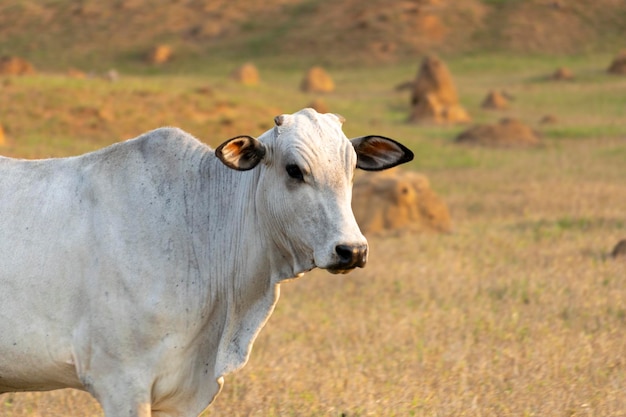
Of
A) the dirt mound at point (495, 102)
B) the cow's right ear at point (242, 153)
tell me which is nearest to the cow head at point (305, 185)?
the cow's right ear at point (242, 153)

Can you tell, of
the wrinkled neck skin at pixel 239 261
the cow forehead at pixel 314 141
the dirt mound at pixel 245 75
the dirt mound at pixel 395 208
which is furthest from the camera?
the dirt mound at pixel 245 75

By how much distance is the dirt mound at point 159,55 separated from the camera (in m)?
48.5

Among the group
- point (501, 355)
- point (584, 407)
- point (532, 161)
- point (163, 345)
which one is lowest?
point (532, 161)

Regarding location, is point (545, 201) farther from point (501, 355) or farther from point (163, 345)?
point (163, 345)

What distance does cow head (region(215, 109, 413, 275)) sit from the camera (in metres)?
4.58

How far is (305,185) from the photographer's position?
4711 millimetres

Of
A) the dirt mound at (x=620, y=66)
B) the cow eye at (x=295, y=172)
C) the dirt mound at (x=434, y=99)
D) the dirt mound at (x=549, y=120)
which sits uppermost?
the cow eye at (x=295, y=172)

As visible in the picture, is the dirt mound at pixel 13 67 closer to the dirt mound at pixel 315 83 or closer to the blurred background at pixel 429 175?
the blurred background at pixel 429 175

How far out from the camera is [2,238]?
4.93 meters

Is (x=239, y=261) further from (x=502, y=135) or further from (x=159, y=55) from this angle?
(x=159, y=55)

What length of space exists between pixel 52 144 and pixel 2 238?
45.0ft

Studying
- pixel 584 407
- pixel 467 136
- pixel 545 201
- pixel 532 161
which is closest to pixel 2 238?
pixel 584 407

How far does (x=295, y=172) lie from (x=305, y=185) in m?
0.08

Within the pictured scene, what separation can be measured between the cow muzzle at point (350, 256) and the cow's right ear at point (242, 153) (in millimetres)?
638
